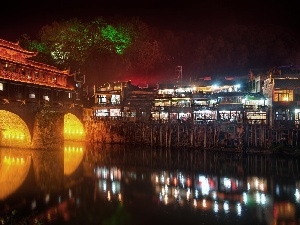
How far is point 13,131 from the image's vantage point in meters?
39.7

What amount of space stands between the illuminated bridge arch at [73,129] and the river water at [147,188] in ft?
36.0

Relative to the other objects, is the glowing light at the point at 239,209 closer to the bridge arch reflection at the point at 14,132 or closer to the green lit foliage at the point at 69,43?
the bridge arch reflection at the point at 14,132

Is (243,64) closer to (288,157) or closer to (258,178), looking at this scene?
(288,157)

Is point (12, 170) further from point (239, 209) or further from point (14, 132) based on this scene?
point (239, 209)

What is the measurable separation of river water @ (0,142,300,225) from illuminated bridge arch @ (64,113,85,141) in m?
11.0

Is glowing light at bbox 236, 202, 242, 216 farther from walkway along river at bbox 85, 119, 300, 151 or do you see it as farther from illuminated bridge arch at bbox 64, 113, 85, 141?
illuminated bridge arch at bbox 64, 113, 85, 141

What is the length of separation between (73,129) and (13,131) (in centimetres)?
1411

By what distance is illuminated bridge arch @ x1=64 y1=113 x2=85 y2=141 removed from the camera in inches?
2004

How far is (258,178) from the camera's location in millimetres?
28469

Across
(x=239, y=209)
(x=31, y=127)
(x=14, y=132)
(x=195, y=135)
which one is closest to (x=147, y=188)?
(x=239, y=209)

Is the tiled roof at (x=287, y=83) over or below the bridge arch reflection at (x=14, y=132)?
over

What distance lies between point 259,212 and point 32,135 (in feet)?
88.8

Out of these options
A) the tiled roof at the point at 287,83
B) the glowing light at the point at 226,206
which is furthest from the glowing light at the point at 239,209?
the tiled roof at the point at 287,83

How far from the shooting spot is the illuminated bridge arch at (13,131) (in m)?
37.2
